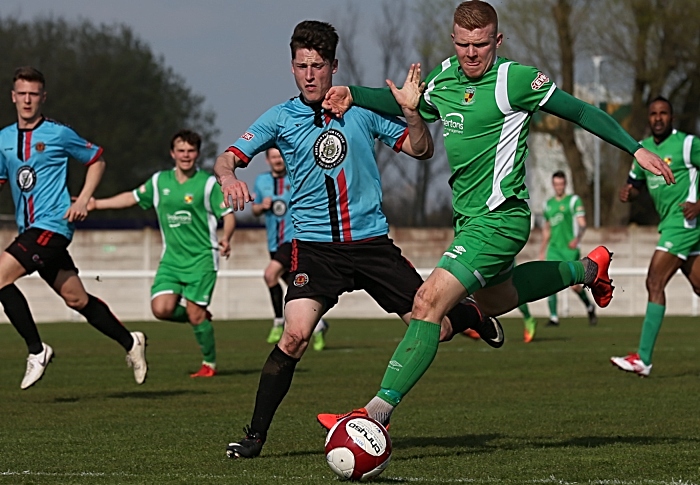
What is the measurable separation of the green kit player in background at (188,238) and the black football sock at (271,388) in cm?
555

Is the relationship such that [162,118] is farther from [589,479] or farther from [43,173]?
[589,479]

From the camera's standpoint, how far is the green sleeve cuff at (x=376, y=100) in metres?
6.82

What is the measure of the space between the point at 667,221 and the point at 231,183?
600 centimetres

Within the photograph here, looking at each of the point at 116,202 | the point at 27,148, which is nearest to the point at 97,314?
the point at 27,148

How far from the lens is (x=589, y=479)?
225 inches

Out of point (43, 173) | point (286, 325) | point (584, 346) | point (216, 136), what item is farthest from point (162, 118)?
point (286, 325)

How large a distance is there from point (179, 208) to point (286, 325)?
19.5 ft

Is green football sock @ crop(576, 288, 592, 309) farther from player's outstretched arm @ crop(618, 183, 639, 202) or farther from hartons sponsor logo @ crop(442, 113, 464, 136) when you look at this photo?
hartons sponsor logo @ crop(442, 113, 464, 136)

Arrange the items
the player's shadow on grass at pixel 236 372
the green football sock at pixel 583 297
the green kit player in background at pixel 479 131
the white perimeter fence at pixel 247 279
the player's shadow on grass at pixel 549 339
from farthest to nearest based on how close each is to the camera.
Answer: the white perimeter fence at pixel 247 279, the green football sock at pixel 583 297, the player's shadow on grass at pixel 549 339, the player's shadow on grass at pixel 236 372, the green kit player in background at pixel 479 131

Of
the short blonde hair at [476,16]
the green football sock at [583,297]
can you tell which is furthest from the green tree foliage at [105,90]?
the short blonde hair at [476,16]

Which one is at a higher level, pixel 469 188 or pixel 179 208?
pixel 469 188

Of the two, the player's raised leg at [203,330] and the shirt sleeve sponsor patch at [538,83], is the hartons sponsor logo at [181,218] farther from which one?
the shirt sleeve sponsor patch at [538,83]

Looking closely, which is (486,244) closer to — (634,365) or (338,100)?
(338,100)

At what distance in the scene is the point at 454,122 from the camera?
673 centimetres
